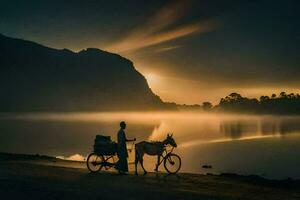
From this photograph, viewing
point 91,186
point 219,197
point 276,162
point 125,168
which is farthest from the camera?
point 276,162

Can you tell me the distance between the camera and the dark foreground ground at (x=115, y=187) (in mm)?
17031

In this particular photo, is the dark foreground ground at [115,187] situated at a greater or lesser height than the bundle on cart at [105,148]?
lesser

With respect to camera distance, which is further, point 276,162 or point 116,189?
point 276,162

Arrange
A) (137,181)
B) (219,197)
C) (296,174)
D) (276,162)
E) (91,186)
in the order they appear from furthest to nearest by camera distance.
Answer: (276,162)
(296,174)
(137,181)
(91,186)
(219,197)

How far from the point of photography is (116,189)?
1845 centimetres

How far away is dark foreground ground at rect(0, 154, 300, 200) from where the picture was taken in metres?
17.0

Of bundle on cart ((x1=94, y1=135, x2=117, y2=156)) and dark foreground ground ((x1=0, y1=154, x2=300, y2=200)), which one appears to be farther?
bundle on cart ((x1=94, y1=135, x2=117, y2=156))

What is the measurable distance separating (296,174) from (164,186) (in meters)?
25.3

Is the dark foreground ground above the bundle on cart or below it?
below

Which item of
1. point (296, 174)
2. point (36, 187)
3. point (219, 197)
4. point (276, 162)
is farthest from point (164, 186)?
point (276, 162)

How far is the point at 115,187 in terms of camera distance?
19.0 m

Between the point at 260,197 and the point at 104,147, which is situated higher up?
the point at 104,147

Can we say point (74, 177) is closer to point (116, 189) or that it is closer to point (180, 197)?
point (116, 189)

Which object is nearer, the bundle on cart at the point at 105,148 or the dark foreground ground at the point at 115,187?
Answer: the dark foreground ground at the point at 115,187
